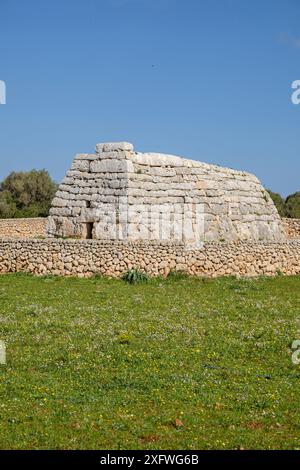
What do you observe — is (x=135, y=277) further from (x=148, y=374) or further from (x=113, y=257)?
(x=148, y=374)


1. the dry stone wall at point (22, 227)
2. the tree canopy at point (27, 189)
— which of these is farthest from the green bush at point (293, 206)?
the dry stone wall at point (22, 227)

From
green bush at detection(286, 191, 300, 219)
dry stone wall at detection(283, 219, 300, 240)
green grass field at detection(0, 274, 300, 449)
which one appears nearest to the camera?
green grass field at detection(0, 274, 300, 449)

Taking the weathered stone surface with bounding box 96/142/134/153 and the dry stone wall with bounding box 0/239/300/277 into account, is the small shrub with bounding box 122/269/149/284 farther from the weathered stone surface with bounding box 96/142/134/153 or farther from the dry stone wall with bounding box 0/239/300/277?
the weathered stone surface with bounding box 96/142/134/153

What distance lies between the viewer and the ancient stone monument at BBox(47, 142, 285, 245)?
20734 mm

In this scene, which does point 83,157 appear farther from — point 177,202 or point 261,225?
point 261,225

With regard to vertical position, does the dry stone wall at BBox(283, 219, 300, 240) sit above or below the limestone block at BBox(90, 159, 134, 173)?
below

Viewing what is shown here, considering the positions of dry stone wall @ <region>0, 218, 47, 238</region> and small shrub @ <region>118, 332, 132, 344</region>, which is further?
dry stone wall @ <region>0, 218, 47, 238</region>

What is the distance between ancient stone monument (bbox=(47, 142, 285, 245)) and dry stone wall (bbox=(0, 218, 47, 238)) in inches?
524

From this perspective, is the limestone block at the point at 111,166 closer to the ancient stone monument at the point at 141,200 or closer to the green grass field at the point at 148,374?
the ancient stone monument at the point at 141,200

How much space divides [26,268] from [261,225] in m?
9.87

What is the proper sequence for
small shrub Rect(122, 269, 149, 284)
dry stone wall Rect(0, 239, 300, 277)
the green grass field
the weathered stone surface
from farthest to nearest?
the weathered stone surface, dry stone wall Rect(0, 239, 300, 277), small shrub Rect(122, 269, 149, 284), the green grass field

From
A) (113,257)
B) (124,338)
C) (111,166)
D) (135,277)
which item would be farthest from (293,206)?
(124,338)

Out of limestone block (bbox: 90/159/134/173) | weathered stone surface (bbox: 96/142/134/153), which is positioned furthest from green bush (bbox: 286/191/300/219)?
limestone block (bbox: 90/159/134/173)

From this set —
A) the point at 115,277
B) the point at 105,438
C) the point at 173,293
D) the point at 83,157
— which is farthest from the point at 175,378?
the point at 83,157
